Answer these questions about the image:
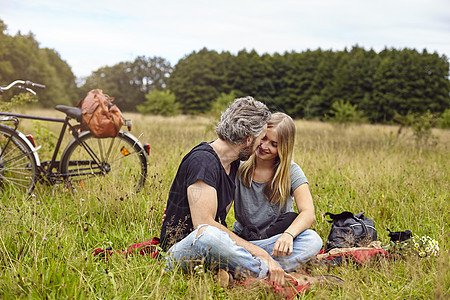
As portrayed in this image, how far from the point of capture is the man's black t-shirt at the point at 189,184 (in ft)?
8.09

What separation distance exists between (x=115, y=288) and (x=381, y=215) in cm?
303

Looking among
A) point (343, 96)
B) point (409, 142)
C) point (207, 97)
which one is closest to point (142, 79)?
point (207, 97)

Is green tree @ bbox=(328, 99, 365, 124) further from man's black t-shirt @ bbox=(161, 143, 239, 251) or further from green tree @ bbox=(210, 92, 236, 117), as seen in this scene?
man's black t-shirt @ bbox=(161, 143, 239, 251)

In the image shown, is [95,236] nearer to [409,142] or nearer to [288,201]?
[288,201]

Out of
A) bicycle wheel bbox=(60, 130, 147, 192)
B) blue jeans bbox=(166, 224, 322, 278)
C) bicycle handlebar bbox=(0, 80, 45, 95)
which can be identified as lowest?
blue jeans bbox=(166, 224, 322, 278)

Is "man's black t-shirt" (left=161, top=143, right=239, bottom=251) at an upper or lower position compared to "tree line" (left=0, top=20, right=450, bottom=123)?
lower

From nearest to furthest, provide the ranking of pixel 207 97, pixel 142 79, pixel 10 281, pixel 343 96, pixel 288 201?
pixel 10 281
pixel 288 201
pixel 343 96
pixel 207 97
pixel 142 79

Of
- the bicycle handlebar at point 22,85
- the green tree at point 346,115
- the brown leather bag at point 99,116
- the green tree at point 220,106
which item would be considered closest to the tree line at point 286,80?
the green tree at point 346,115

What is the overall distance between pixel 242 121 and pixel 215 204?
59 cm

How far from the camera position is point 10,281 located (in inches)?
82.8

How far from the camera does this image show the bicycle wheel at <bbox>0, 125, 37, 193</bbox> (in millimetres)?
4215

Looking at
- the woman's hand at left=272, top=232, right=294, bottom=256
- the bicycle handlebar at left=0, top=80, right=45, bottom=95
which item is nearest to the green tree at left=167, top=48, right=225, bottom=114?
the bicycle handlebar at left=0, top=80, right=45, bottom=95

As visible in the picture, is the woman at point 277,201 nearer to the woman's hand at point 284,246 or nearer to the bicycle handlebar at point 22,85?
Answer: the woman's hand at point 284,246

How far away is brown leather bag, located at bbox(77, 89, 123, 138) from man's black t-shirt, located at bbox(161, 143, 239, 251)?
1.96 m
